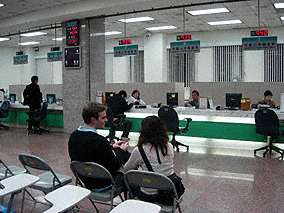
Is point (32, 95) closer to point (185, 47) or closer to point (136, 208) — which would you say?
point (185, 47)

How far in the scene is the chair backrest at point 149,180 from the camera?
2311 mm

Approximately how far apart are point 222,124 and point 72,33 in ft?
15.4

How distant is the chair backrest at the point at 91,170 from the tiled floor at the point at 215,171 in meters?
0.91

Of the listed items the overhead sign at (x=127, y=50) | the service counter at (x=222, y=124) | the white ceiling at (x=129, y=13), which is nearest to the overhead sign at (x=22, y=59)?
the white ceiling at (x=129, y=13)

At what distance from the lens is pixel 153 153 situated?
2.63 meters

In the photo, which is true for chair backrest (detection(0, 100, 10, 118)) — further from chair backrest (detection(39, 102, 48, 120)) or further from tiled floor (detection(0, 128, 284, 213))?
tiled floor (detection(0, 128, 284, 213))

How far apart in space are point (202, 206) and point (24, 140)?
5795mm

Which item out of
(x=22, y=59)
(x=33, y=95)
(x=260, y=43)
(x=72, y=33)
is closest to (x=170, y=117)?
(x=72, y=33)

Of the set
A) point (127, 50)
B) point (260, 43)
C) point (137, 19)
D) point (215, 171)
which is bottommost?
point (215, 171)

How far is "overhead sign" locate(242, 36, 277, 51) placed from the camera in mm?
8516

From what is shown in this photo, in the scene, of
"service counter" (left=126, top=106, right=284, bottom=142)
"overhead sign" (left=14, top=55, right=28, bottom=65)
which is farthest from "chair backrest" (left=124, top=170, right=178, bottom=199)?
"overhead sign" (left=14, top=55, right=28, bottom=65)

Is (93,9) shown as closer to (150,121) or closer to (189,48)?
(189,48)

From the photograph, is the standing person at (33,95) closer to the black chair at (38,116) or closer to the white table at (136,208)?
the black chair at (38,116)

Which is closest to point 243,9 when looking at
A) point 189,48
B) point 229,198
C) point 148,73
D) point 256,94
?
point 189,48
